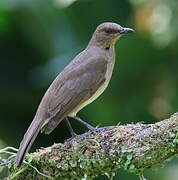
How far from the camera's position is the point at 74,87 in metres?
5.93

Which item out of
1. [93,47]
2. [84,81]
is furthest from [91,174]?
[93,47]

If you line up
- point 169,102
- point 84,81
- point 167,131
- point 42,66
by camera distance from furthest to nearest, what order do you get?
point 42,66 → point 169,102 → point 84,81 → point 167,131

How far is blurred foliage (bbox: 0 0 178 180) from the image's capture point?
8109mm

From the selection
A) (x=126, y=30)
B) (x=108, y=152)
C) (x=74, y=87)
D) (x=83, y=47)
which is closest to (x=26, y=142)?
(x=108, y=152)

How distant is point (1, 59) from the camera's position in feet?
30.3

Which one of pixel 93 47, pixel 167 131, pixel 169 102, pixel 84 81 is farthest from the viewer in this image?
pixel 169 102

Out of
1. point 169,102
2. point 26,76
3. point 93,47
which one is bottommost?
point 169,102

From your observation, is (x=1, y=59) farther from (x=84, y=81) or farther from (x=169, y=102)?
(x=84, y=81)

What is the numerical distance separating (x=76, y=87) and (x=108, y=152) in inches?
48.4

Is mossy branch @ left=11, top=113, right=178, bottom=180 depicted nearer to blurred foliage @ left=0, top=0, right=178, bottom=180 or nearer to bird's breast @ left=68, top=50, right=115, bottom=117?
bird's breast @ left=68, top=50, right=115, bottom=117

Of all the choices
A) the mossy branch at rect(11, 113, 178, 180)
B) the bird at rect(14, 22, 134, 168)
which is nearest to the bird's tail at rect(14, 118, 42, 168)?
the bird at rect(14, 22, 134, 168)

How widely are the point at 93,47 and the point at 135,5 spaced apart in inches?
75.9

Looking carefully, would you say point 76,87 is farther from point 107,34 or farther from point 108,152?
point 108,152

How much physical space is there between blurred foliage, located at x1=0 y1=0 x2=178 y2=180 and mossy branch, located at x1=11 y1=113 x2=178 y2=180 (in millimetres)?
2817
